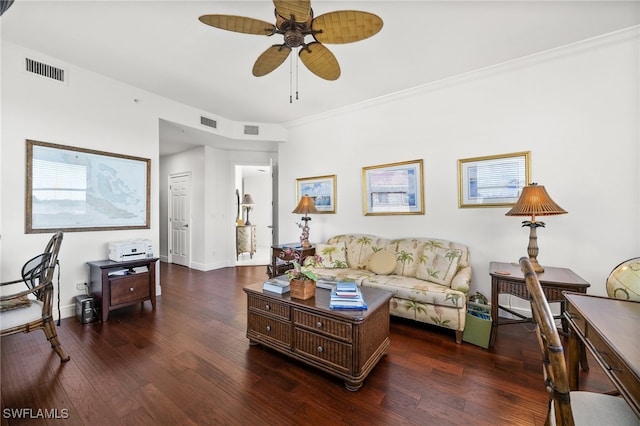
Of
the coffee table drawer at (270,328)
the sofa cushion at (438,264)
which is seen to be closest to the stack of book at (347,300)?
the coffee table drawer at (270,328)

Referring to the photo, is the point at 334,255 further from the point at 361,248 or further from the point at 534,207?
the point at 534,207

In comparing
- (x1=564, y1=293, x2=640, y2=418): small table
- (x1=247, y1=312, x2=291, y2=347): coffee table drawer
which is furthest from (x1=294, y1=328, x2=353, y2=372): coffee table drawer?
(x1=564, y1=293, x2=640, y2=418): small table

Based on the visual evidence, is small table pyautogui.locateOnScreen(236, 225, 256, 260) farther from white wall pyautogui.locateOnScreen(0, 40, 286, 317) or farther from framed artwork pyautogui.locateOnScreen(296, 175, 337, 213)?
white wall pyautogui.locateOnScreen(0, 40, 286, 317)

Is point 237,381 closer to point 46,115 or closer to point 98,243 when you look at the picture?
point 98,243

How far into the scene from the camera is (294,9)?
5.16 feet

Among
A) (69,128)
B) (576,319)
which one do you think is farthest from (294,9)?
(69,128)

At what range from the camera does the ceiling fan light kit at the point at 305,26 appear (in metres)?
1.59

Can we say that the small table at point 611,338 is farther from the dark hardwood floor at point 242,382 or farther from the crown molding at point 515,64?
the crown molding at point 515,64

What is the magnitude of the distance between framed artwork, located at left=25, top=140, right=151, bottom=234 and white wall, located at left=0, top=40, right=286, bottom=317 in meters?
0.07

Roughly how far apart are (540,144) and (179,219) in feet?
20.6

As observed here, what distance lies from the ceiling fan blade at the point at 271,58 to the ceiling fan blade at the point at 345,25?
31cm

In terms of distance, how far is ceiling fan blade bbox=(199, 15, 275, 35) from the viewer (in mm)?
1650

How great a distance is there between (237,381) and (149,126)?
3449mm

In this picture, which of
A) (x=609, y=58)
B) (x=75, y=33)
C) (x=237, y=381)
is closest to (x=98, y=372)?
(x=237, y=381)
